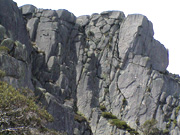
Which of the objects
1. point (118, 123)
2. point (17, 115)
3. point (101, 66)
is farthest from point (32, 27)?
point (17, 115)

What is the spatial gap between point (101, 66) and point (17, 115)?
60.9 metres

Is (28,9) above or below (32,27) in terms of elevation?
above

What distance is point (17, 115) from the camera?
3155 centimetres

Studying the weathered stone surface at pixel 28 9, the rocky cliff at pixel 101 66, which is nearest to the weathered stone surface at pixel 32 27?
the rocky cliff at pixel 101 66

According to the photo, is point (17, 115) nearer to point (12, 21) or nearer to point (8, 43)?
point (8, 43)

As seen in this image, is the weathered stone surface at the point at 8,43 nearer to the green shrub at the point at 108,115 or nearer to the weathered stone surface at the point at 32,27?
the weathered stone surface at the point at 32,27

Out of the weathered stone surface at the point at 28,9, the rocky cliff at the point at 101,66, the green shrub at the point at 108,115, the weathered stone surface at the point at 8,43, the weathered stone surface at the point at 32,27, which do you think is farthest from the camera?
the weathered stone surface at the point at 28,9

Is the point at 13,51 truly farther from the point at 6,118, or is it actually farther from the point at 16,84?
the point at 6,118

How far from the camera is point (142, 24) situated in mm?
91500

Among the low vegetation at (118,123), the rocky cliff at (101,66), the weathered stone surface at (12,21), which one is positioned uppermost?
the weathered stone surface at (12,21)

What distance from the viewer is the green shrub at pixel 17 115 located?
30250 mm

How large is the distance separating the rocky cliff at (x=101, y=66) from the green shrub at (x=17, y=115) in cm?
3477

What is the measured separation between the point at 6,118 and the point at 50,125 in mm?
24251

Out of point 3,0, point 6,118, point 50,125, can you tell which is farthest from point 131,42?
point 6,118
